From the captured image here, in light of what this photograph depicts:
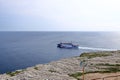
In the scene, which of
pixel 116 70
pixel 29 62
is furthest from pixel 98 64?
pixel 29 62

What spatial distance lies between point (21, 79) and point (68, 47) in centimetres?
11585

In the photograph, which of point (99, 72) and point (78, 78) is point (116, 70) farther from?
point (78, 78)

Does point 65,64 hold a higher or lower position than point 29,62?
higher

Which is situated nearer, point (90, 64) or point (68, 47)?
point (90, 64)

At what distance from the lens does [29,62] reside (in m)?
95.4

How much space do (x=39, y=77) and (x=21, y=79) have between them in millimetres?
2625

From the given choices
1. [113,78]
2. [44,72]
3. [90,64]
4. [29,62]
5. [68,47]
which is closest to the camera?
[113,78]

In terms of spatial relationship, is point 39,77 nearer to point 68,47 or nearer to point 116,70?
point 116,70

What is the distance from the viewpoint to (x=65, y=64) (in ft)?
146

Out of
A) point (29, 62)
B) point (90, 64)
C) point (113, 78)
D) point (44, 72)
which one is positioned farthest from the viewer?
point (29, 62)

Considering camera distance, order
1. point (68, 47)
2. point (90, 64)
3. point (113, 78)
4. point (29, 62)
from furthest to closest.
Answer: point (68, 47), point (29, 62), point (90, 64), point (113, 78)

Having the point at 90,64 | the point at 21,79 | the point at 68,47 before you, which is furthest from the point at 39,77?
the point at 68,47

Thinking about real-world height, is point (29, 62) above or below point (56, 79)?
below

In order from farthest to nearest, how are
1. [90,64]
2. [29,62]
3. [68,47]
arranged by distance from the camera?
[68,47] < [29,62] < [90,64]
